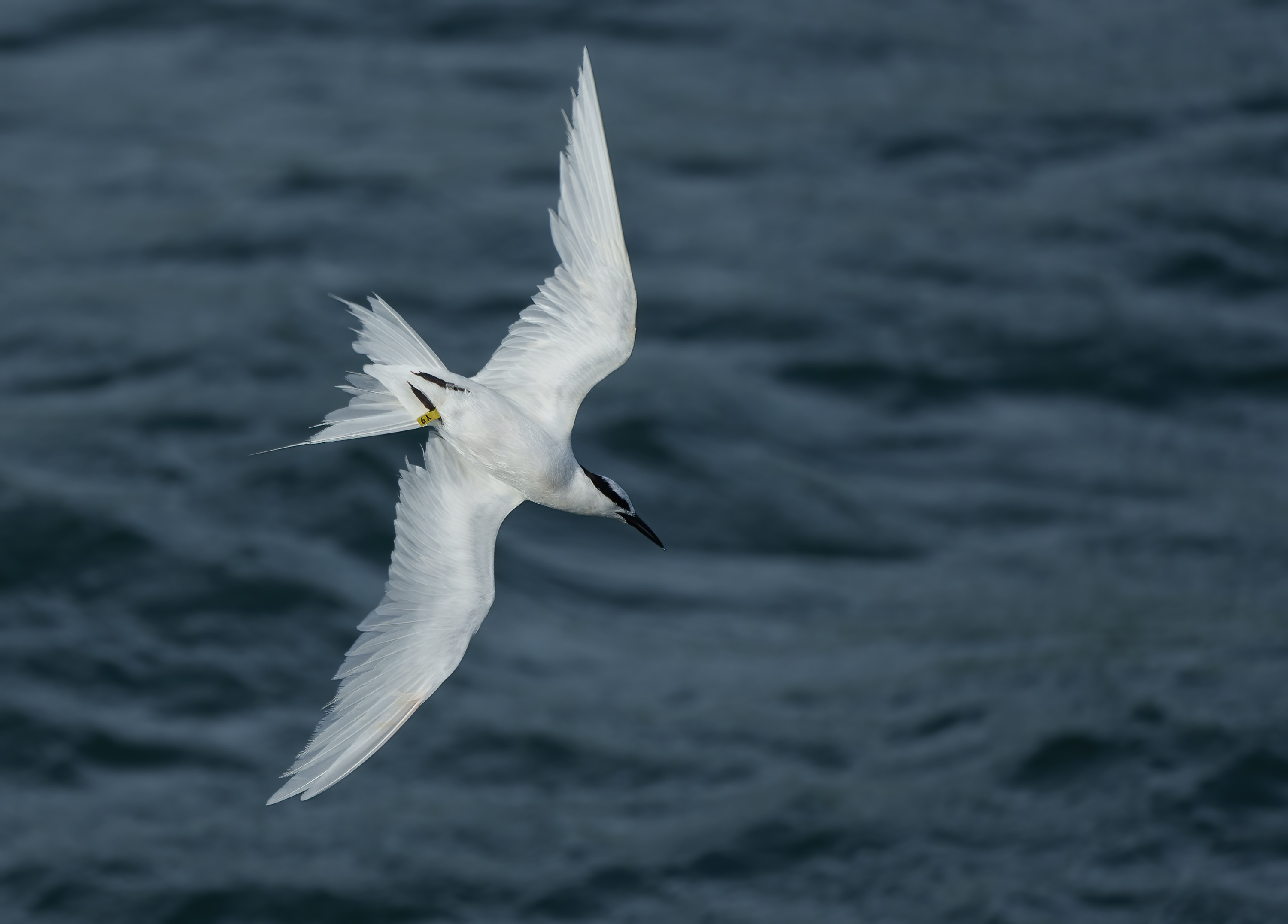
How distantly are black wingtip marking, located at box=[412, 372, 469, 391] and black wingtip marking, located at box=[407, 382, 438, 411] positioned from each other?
0.05 metres

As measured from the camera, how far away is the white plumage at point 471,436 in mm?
7660

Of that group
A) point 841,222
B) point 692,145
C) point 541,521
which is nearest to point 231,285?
point 541,521

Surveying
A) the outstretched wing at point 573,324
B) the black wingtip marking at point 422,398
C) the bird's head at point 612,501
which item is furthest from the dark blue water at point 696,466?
the black wingtip marking at point 422,398

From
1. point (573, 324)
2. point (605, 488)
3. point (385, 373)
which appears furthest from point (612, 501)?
point (385, 373)

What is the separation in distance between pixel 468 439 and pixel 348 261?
945cm

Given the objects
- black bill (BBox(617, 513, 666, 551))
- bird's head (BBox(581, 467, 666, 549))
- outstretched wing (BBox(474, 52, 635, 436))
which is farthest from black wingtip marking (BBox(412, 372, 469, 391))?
black bill (BBox(617, 513, 666, 551))

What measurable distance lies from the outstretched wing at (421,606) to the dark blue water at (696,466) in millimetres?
6027

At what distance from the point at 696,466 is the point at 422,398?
8326 millimetres

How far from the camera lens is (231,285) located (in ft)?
54.0

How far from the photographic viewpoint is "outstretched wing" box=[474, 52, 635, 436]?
8047 mm

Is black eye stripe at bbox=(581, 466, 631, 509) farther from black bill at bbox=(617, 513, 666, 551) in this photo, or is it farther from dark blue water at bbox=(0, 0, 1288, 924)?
dark blue water at bbox=(0, 0, 1288, 924)

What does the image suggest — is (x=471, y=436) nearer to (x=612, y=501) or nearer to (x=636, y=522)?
(x=612, y=501)

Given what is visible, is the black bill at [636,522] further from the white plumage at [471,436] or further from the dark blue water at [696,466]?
the dark blue water at [696,466]

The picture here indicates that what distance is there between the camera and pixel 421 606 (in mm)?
7922
